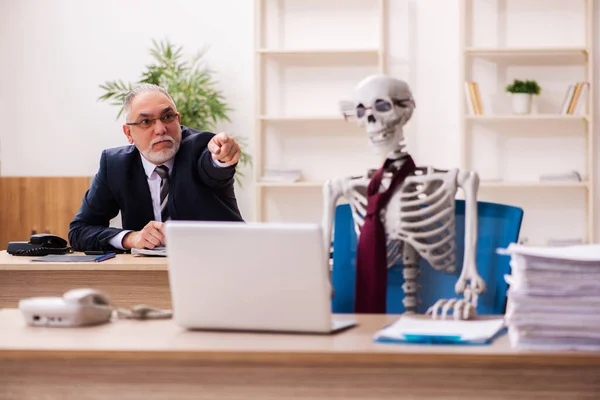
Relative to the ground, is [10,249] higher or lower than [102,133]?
lower

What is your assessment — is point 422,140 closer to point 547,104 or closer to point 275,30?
point 547,104

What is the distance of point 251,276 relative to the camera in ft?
4.91

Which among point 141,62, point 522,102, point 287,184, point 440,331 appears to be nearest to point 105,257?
point 440,331

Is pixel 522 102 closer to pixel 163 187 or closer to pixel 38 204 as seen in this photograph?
pixel 163 187

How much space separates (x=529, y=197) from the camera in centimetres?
533

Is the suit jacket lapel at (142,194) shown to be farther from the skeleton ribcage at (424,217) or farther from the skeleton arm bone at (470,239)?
the skeleton arm bone at (470,239)

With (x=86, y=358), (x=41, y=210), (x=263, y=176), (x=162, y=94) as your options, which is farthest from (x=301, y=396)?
(x=41, y=210)

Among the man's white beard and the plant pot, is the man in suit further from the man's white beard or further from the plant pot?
the plant pot

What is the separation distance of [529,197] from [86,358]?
4.28 m

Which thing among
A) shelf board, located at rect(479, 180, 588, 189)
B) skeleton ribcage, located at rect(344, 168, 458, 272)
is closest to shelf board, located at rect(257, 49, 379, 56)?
shelf board, located at rect(479, 180, 588, 189)

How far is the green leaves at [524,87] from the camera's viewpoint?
16.8ft

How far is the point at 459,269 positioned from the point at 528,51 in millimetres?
3559

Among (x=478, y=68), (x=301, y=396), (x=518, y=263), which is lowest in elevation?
(x=301, y=396)

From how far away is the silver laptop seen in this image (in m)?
1.47
